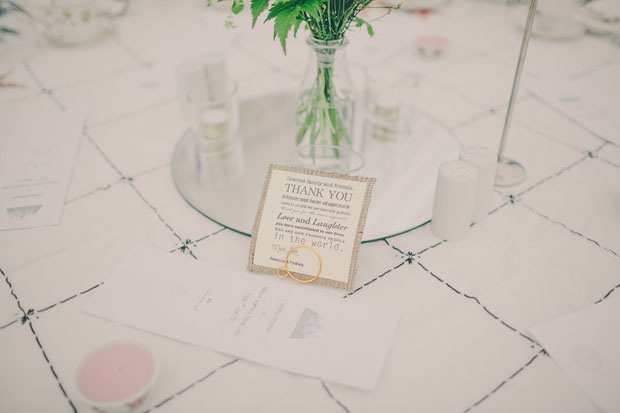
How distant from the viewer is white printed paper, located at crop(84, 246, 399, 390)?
2.21ft

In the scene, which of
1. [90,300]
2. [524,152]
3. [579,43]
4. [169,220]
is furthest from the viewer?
[579,43]

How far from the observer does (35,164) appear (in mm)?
1091

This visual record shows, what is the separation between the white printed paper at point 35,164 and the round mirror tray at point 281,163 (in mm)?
267

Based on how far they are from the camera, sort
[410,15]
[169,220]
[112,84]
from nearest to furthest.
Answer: [169,220] < [112,84] < [410,15]

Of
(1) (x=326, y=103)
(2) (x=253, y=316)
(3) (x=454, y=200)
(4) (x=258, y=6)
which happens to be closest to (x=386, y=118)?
(1) (x=326, y=103)

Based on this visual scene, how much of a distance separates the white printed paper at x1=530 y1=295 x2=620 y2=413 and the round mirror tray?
0.97 feet

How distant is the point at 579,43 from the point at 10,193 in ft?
5.95

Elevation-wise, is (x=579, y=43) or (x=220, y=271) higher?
(x=579, y=43)

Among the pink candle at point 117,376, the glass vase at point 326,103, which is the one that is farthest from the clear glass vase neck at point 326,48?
the pink candle at point 117,376

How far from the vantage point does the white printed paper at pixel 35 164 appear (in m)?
0.96

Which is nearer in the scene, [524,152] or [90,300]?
[90,300]

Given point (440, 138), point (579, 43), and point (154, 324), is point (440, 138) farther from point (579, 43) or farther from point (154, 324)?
point (579, 43)

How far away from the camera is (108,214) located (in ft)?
3.16

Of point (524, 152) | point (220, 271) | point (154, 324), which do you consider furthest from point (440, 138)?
point (154, 324)
